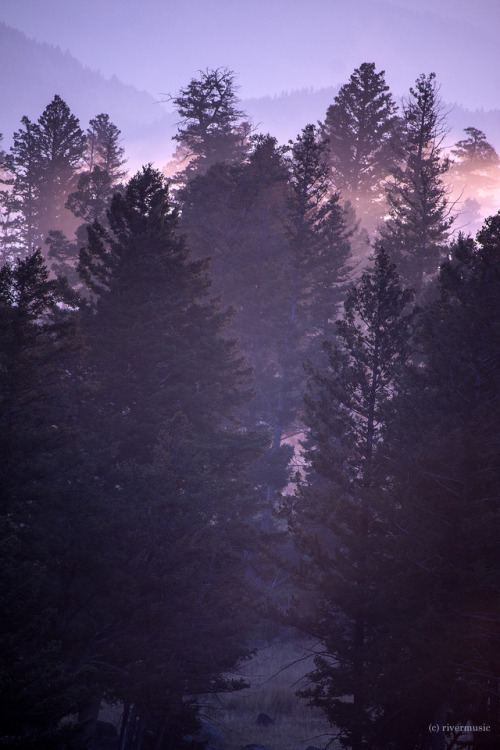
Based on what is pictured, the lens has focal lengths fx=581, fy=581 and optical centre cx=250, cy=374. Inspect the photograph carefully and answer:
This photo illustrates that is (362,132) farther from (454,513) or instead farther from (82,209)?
(454,513)

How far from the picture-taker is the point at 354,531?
1641 centimetres

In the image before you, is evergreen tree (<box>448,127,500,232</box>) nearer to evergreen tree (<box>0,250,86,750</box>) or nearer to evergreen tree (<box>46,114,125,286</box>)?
evergreen tree (<box>46,114,125,286</box>)

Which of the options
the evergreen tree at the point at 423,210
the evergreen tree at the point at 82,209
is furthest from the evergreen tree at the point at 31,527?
the evergreen tree at the point at 423,210

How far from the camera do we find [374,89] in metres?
42.1

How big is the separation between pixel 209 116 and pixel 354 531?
32585 mm

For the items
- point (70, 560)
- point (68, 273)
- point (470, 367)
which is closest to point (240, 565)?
point (70, 560)

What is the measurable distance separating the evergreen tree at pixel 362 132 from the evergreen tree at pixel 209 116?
772 centimetres

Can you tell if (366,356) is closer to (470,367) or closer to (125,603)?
(470,367)

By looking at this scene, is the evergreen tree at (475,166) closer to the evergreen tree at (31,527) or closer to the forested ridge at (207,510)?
the forested ridge at (207,510)

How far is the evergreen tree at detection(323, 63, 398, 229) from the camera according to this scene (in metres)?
42.3

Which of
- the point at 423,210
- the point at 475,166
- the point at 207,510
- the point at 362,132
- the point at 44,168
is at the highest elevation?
the point at 475,166

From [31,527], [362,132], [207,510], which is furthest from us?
[362,132]

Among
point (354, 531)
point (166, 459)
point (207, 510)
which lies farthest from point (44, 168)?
point (354, 531)

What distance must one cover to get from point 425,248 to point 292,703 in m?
23.1
